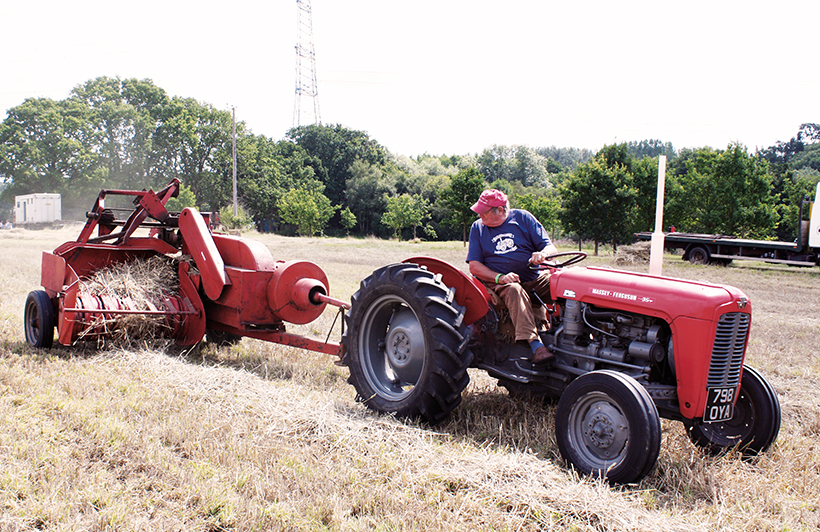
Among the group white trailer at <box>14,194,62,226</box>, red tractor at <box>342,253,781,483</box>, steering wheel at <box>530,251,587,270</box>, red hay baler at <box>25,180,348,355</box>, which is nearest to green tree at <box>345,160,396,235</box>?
white trailer at <box>14,194,62,226</box>

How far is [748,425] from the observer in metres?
4.07

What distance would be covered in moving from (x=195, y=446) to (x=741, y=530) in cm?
322

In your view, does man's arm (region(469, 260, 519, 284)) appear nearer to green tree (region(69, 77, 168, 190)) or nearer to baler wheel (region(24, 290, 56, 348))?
baler wheel (region(24, 290, 56, 348))

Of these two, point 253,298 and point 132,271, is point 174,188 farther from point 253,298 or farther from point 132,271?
point 253,298

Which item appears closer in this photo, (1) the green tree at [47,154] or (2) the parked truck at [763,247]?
(2) the parked truck at [763,247]

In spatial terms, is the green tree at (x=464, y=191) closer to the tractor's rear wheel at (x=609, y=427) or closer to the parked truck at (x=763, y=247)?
the parked truck at (x=763, y=247)

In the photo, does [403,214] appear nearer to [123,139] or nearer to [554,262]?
[123,139]

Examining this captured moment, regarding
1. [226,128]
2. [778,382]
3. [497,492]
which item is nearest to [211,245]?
[497,492]

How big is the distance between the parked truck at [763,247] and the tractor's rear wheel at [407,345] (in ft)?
→ 62.8

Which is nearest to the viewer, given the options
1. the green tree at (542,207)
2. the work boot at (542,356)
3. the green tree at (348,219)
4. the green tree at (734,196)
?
the work boot at (542,356)

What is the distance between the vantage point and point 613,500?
3188 mm

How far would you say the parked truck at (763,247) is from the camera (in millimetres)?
19859

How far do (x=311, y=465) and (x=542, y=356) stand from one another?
5.88ft

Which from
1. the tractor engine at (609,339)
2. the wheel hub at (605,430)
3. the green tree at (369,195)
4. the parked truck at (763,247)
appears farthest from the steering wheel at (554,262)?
the green tree at (369,195)
